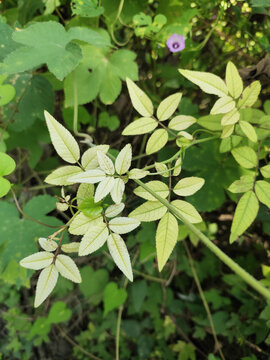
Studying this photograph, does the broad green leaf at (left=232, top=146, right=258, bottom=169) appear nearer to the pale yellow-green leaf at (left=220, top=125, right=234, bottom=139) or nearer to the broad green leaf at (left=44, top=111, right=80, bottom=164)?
the pale yellow-green leaf at (left=220, top=125, right=234, bottom=139)

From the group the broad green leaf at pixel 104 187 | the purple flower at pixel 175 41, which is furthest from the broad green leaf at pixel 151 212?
the purple flower at pixel 175 41

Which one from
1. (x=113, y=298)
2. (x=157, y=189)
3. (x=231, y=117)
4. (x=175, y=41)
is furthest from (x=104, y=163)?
(x=113, y=298)

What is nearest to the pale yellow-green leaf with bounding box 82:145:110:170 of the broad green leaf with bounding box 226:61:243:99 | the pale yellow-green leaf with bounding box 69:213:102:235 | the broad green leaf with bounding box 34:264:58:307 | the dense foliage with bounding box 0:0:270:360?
the dense foliage with bounding box 0:0:270:360

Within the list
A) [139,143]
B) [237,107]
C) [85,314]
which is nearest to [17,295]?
[85,314]

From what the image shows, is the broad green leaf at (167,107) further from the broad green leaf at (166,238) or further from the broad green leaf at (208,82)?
the broad green leaf at (166,238)

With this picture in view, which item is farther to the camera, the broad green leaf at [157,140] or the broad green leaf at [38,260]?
the broad green leaf at [157,140]

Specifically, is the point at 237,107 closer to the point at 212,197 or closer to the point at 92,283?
the point at 212,197
